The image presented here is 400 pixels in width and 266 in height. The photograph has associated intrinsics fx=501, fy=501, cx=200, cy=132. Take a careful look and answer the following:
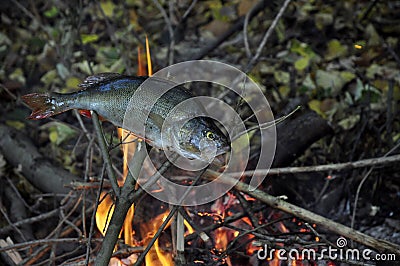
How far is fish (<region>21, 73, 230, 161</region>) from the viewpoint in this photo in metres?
1.59

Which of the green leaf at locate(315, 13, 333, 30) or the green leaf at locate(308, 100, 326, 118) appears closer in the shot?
the green leaf at locate(308, 100, 326, 118)

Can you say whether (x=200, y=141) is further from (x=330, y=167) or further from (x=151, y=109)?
(x=330, y=167)

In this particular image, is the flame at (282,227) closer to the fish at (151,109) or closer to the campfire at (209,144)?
the campfire at (209,144)

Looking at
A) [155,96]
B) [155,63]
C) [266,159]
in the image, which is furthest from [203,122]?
[155,63]

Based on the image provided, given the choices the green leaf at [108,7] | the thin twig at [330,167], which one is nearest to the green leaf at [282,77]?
the thin twig at [330,167]

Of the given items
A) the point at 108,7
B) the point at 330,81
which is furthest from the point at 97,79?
the point at 108,7

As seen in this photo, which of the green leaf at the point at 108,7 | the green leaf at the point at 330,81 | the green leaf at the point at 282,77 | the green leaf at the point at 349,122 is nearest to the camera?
the green leaf at the point at 349,122

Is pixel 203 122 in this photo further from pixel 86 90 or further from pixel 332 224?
pixel 332 224

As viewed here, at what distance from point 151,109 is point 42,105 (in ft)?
1.41

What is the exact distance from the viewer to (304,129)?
2.88m

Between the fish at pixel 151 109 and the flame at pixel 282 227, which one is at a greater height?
the flame at pixel 282 227

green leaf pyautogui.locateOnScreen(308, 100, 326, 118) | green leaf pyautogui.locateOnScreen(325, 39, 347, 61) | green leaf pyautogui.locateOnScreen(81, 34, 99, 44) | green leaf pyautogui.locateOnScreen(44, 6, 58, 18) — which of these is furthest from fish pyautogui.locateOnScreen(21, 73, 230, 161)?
green leaf pyautogui.locateOnScreen(44, 6, 58, 18)

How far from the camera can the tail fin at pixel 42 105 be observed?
1.79 metres

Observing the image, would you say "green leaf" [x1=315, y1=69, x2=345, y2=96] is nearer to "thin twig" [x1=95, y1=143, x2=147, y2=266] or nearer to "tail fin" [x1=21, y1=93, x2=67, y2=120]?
"thin twig" [x1=95, y1=143, x2=147, y2=266]
